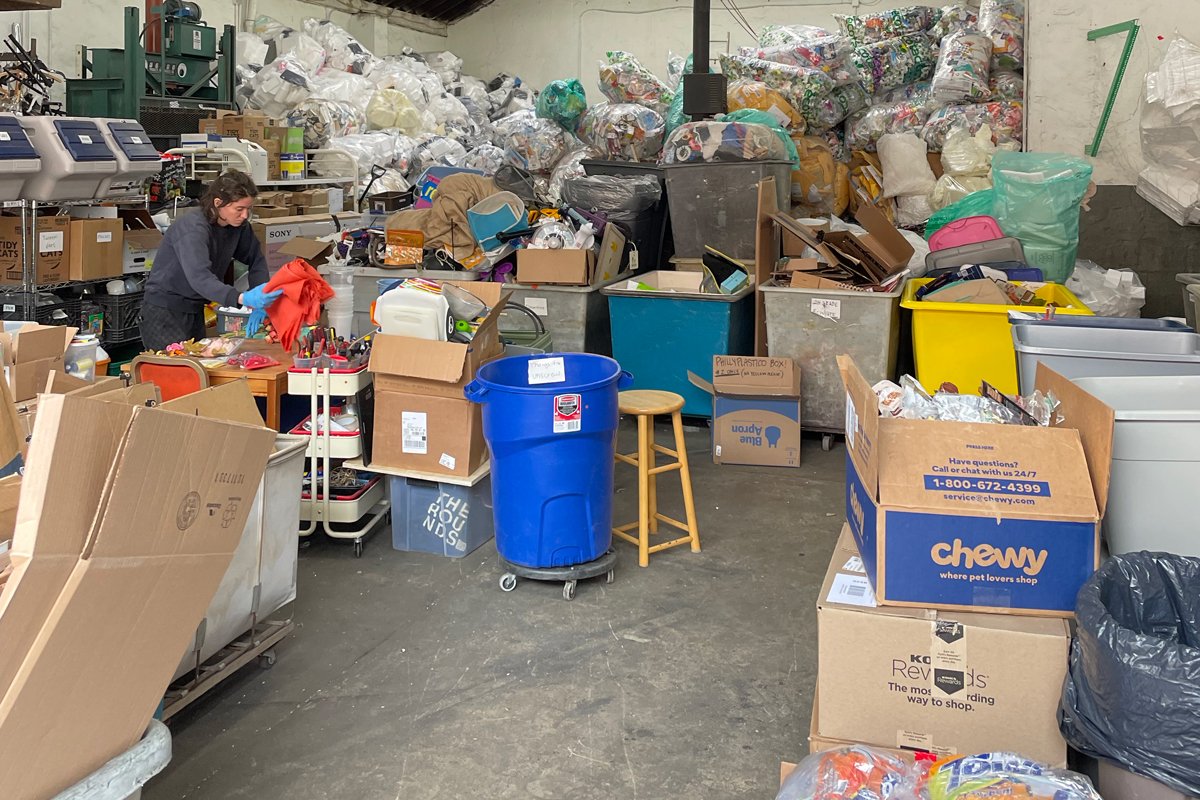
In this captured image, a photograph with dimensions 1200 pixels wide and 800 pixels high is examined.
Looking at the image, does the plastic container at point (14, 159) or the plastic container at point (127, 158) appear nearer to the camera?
the plastic container at point (14, 159)

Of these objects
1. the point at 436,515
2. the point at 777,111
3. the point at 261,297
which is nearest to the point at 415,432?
the point at 436,515

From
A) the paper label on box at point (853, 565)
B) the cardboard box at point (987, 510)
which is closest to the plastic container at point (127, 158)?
the paper label on box at point (853, 565)

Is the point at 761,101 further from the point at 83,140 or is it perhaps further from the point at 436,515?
the point at 436,515

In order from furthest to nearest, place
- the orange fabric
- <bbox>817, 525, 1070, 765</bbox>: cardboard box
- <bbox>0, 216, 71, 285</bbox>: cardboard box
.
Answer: <bbox>0, 216, 71, 285</bbox>: cardboard box < the orange fabric < <bbox>817, 525, 1070, 765</bbox>: cardboard box

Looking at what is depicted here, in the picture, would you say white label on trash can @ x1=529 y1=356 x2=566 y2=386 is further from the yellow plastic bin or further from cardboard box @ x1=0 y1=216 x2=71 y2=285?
cardboard box @ x1=0 y1=216 x2=71 y2=285

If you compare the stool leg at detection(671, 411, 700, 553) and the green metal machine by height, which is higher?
the green metal machine

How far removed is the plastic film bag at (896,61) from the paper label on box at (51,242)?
17.9 feet

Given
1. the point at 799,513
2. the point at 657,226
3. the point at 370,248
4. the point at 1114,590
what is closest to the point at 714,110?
the point at 657,226

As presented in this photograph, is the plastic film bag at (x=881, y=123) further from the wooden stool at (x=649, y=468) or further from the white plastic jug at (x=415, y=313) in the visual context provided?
the white plastic jug at (x=415, y=313)

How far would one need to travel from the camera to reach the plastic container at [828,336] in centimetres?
479

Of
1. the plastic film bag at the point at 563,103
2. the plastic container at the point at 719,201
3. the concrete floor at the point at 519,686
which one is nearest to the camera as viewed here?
the concrete floor at the point at 519,686

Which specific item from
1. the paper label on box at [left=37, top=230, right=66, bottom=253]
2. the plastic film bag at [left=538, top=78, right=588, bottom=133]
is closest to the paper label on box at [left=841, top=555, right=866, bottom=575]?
the paper label on box at [left=37, top=230, right=66, bottom=253]

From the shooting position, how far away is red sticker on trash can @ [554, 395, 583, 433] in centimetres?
312

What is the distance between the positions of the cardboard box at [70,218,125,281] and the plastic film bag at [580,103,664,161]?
3.22 meters
